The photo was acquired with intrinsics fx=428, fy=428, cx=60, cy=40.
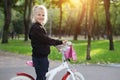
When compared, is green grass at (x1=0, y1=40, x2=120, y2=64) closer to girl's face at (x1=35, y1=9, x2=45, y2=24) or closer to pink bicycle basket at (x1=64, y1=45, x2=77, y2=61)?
pink bicycle basket at (x1=64, y1=45, x2=77, y2=61)

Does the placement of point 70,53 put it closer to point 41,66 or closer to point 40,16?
point 41,66

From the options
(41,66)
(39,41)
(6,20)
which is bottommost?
(41,66)

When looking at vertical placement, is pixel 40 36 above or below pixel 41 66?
above

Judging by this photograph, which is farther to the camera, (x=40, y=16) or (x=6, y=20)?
(x=6, y=20)

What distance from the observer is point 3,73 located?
13.4 m

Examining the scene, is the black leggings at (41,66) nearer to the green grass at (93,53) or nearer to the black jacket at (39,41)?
the black jacket at (39,41)

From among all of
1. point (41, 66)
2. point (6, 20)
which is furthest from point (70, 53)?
point (6, 20)

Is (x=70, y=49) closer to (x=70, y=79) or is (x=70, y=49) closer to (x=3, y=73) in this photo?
(x=70, y=79)

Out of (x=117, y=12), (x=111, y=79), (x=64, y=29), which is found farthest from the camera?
(x=64, y=29)

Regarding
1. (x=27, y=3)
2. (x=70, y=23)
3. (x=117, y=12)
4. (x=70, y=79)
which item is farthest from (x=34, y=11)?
(x=70, y=23)

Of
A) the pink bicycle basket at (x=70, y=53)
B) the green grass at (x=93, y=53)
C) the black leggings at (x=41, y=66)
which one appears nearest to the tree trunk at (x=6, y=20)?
the green grass at (x=93, y=53)

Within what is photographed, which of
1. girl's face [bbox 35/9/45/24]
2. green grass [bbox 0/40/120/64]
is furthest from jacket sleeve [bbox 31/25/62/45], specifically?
green grass [bbox 0/40/120/64]

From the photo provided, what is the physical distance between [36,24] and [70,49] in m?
0.74

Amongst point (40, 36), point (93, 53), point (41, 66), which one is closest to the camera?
point (40, 36)
